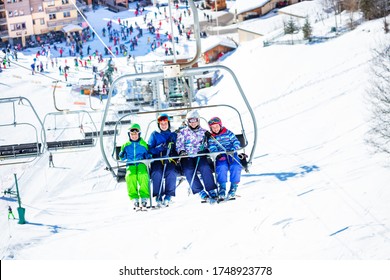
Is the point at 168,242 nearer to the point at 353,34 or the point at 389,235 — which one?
the point at 389,235

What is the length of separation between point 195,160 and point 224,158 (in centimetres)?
23

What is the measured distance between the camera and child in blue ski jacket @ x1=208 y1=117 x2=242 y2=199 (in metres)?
4.99

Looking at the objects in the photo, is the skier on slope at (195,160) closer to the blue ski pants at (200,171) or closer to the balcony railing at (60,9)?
the blue ski pants at (200,171)

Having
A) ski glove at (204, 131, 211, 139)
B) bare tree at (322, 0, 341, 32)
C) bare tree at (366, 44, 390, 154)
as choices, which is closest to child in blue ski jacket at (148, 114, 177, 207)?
ski glove at (204, 131, 211, 139)

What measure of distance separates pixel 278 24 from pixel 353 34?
21.2 feet

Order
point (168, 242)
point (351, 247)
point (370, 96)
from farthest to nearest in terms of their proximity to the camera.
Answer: point (370, 96), point (168, 242), point (351, 247)

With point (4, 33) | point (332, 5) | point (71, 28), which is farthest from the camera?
point (332, 5)

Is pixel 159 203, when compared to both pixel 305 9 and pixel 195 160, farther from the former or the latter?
pixel 305 9

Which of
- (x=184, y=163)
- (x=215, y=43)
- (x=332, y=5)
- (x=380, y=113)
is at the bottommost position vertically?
(x=380, y=113)

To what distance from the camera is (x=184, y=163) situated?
505 cm

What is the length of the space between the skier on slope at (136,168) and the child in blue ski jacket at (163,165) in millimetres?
77

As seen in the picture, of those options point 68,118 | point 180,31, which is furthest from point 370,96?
point 180,31

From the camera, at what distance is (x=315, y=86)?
60.8ft

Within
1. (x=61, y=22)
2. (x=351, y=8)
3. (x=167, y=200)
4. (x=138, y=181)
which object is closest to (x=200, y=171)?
(x=167, y=200)
